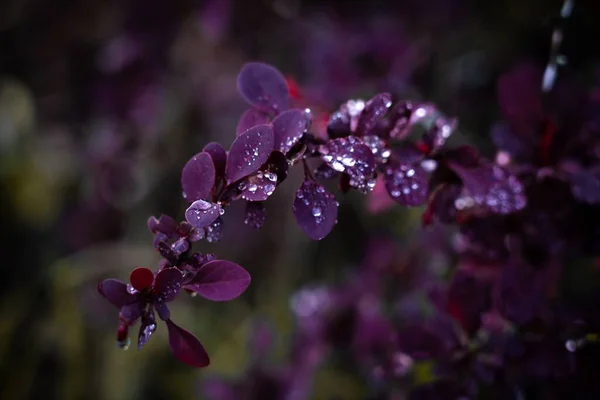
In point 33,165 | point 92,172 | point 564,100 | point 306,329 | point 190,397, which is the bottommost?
point 190,397

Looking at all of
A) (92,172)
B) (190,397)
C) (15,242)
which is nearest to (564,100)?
(190,397)

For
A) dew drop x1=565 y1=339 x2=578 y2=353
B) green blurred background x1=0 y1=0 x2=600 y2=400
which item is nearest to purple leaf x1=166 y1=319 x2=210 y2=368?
dew drop x1=565 y1=339 x2=578 y2=353

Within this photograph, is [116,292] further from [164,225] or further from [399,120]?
[399,120]

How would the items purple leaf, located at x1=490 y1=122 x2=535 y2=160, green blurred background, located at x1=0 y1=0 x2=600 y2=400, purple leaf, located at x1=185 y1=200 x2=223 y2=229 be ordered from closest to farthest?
purple leaf, located at x1=185 y1=200 x2=223 y2=229
purple leaf, located at x1=490 y1=122 x2=535 y2=160
green blurred background, located at x1=0 y1=0 x2=600 y2=400

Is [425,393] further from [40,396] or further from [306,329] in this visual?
[40,396]

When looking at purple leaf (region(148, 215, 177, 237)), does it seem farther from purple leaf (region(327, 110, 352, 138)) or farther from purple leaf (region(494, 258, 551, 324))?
purple leaf (region(494, 258, 551, 324))

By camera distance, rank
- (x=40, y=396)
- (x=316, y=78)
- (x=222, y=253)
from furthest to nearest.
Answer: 1. (x=222, y=253)
2. (x=40, y=396)
3. (x=316, y=78)

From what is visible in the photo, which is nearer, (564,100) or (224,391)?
(564,100)
